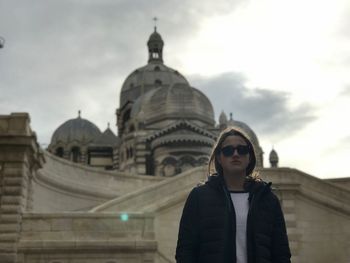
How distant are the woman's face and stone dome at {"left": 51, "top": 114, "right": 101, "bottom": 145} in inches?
2704

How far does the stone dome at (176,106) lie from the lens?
61.2 meters

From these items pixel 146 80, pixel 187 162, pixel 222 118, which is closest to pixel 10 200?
pixel 187 162

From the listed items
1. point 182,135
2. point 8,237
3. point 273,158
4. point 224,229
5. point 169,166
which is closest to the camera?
point 224,229

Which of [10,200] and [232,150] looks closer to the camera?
[232,150]

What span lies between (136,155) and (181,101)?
783 cm

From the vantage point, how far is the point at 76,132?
2928 inches

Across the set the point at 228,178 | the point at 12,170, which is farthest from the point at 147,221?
the point at 228,178

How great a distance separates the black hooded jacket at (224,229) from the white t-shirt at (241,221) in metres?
0.04

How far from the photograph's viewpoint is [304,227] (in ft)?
73.6

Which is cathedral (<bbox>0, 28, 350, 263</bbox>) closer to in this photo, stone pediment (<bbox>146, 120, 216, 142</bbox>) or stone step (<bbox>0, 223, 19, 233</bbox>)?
stone step (<bbox>0, 223, 19, 233</bbox>)

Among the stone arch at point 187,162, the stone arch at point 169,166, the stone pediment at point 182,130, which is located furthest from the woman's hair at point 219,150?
the stone pediment at point 182,130

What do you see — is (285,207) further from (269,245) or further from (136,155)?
(136,155)

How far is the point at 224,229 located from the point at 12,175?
16.1 m

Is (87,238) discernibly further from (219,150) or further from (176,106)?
(176,106)
